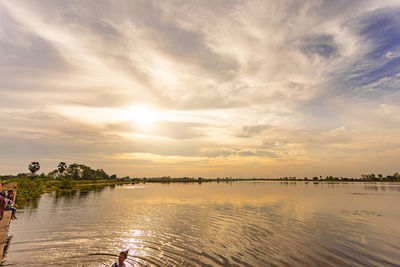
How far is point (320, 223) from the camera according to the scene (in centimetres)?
3472

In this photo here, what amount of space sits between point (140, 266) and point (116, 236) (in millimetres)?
11081

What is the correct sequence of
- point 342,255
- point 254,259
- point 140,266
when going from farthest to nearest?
point 342,255 < point 254,259 < point 140,266

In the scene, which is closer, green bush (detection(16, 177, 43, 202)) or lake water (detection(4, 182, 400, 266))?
lake water (detection(4, 182, 400, 266))

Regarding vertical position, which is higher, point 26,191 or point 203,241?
point 26,191

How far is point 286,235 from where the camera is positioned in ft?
89.2

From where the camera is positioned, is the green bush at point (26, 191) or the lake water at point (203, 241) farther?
the green bush at point (26, 191)

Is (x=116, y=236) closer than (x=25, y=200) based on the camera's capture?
Yes

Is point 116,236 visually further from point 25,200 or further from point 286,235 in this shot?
point 25,200

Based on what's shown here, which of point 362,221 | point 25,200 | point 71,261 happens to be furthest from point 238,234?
point 25,200

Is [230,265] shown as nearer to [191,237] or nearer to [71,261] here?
[191,237]

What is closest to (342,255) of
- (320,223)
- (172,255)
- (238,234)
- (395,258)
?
(395,258)

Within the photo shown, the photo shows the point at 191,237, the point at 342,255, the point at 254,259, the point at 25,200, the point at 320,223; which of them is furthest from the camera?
the point at 25,200

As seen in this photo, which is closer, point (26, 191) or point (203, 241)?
point (203, 241)

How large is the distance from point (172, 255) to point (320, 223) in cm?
2909
